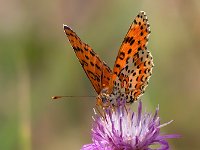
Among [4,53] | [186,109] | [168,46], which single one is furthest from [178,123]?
[4,53]

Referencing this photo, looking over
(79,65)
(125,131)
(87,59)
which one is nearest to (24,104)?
(79,65)

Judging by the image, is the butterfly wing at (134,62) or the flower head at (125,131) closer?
the flower head at (125,131)

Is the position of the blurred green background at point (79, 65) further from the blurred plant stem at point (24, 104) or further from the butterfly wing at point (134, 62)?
the butterfly wing at point (134, 62)

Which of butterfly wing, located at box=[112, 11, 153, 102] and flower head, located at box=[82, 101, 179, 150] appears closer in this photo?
flower head, located at box=[82, 101, 179, 150]

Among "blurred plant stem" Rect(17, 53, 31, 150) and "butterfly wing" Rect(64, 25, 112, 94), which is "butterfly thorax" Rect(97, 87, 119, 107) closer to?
"butterfly wing" Rect(64, 25, 112, 94)

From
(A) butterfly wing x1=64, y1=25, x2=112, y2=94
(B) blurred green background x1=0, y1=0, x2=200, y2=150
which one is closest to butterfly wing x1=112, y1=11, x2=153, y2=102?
(A) butterfly wing x1=64, y1=25, x2=112, y2=94

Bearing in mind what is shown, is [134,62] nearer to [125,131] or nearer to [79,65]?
[125,131]

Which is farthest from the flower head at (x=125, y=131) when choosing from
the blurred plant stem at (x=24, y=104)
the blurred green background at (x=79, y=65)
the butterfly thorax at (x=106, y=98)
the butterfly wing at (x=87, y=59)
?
the blurred green background at (x=79, y=65)
